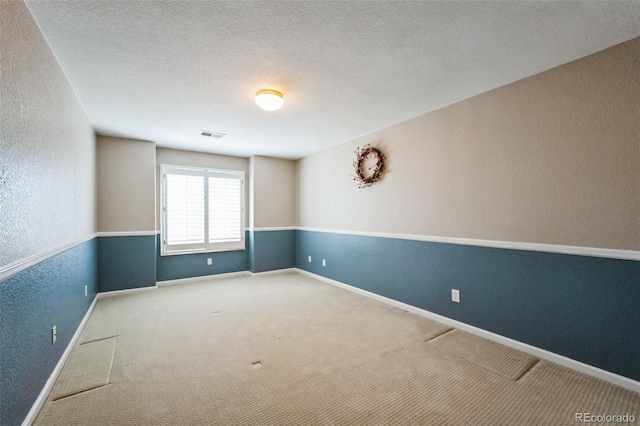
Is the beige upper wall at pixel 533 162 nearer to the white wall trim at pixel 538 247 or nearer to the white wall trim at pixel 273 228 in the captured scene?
the white wall trim at pixel 538 247

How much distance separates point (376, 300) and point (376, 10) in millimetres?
3373

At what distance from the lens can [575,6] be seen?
166 cm

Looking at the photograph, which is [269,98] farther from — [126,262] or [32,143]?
[126,262]

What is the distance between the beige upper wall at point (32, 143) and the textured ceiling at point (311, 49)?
0.20m

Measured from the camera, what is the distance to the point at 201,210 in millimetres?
5223

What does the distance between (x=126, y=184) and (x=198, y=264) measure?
1788 mm

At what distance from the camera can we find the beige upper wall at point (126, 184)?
4.20m

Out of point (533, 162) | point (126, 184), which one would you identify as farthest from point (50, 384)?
point (533, 162)

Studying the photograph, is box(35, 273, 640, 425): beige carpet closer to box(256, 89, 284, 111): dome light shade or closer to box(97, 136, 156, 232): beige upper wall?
box(97, 136, 156, 232): beige upper wall

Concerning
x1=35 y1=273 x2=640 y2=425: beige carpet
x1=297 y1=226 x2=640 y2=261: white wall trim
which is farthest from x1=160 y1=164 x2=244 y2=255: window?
x1=297 y1=226 x2=640 y2=261: white wall trim

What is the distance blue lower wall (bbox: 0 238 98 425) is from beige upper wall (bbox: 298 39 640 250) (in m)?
3.43

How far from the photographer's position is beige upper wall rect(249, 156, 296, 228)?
5578 mm

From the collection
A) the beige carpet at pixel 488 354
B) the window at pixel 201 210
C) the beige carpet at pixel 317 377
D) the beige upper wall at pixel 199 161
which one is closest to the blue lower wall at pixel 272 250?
the window at pixel 201 210

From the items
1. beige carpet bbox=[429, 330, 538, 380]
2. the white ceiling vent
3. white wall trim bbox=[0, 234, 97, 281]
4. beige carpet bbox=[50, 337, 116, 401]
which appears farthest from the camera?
the white ceiling vent
